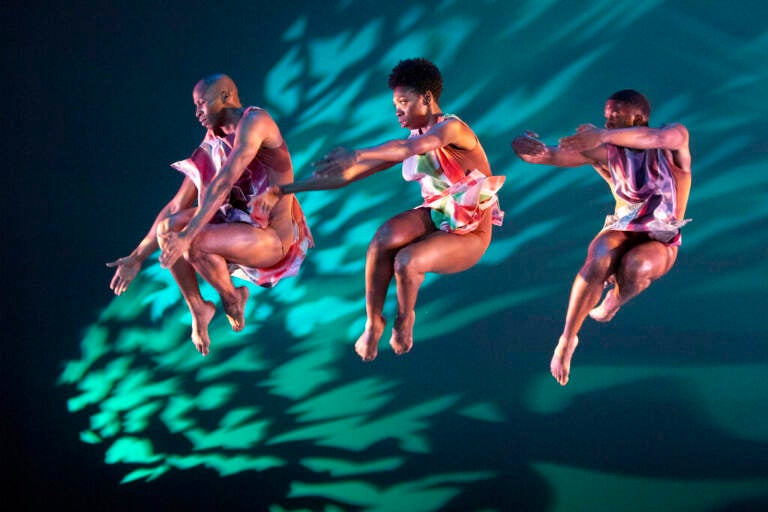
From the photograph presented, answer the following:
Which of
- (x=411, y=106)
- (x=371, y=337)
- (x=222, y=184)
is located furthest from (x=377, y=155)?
(x=371, y=337)

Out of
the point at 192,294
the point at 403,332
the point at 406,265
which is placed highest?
the point at 192,294

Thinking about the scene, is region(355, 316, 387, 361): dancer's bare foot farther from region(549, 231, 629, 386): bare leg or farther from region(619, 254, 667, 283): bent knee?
region(619, 254, 667, 283): bent knee

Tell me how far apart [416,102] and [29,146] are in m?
3.25

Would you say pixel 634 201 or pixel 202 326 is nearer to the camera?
pixel 634 201

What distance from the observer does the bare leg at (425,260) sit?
3402 mm

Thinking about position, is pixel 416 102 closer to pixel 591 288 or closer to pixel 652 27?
pixel 591 288

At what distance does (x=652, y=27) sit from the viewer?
169 inches

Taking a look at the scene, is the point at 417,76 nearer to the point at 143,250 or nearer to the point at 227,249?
the point at 227,249

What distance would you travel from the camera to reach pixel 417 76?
3424mm

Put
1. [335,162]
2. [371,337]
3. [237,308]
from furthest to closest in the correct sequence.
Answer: [237,308] < [371,337] < [335,162]

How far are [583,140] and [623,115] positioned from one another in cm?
35

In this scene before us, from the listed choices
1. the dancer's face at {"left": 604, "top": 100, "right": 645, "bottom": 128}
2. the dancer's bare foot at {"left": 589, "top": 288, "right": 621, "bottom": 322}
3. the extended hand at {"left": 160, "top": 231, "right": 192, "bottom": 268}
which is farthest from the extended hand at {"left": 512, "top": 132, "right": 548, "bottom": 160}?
the extended hand at {"left": 160, "top": 231, "right": 192, "bottom": 268}

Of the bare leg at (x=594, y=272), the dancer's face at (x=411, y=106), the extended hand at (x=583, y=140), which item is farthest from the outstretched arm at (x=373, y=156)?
the bare leg at (x=594, y=272)

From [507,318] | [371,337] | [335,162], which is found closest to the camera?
[335,162]
